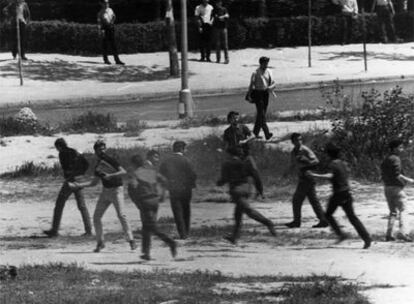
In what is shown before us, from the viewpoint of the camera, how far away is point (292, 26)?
35469 millimetres

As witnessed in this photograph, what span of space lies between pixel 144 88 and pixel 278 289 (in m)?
19.1

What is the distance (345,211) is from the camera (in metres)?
13.5

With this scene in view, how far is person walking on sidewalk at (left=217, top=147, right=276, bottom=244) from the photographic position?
1388 centimetres

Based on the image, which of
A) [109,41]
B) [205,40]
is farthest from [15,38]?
[205,40]

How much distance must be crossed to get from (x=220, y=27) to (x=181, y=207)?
59.8 feet

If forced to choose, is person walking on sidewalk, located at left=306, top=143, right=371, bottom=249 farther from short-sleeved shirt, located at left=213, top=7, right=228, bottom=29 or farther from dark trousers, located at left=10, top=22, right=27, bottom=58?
dark trousers, located at left=10, top=22, right=27, bottom=58

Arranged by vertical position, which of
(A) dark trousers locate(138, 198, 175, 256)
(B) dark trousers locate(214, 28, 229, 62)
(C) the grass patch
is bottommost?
(C) the grass patch

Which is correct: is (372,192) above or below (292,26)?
below

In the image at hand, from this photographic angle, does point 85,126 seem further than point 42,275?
Yes

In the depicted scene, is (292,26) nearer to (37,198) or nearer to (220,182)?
(37,198)

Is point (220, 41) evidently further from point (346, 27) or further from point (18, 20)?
point (18, 20)

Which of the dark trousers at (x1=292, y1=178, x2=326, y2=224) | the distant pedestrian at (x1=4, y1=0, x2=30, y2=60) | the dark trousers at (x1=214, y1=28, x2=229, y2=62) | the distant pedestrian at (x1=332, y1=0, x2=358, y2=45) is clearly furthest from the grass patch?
the distant pedestrian at (x1=332, y1=0, x2=358, y2=45)

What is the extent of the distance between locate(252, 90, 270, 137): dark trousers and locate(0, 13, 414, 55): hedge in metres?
14.0

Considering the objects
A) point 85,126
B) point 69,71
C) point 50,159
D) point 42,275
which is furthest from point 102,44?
point 42,275
